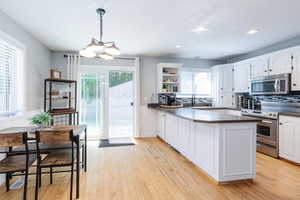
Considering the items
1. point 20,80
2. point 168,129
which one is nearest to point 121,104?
point 168,129

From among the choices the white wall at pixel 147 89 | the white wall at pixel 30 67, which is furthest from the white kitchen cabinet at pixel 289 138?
the white wall at pixel 30 67

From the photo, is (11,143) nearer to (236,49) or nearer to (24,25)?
(24,25)

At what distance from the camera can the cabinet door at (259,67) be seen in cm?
403

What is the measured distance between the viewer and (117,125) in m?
5.32

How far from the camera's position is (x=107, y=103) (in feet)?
16.8

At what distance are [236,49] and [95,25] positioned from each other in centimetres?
359

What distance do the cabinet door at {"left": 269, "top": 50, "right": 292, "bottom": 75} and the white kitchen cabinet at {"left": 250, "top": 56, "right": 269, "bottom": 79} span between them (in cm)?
13

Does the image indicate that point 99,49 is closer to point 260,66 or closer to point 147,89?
point 147,89

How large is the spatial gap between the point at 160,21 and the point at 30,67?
2.69 meters

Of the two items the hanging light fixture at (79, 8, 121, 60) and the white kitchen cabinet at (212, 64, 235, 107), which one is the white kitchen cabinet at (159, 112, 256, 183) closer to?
the hanging light fixture at (79, 8, 121, 60)

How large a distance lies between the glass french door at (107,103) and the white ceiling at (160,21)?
1.18 meters

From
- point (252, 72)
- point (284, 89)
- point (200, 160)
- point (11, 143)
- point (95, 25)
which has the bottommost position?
point (200, 160)

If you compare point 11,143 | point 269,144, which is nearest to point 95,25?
point 11,143

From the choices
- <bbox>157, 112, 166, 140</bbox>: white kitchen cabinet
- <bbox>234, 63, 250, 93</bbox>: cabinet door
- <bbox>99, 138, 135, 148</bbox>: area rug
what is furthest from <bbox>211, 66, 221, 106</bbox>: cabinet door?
<bbox>99, 138, 135, 148</bbox>: area rug
